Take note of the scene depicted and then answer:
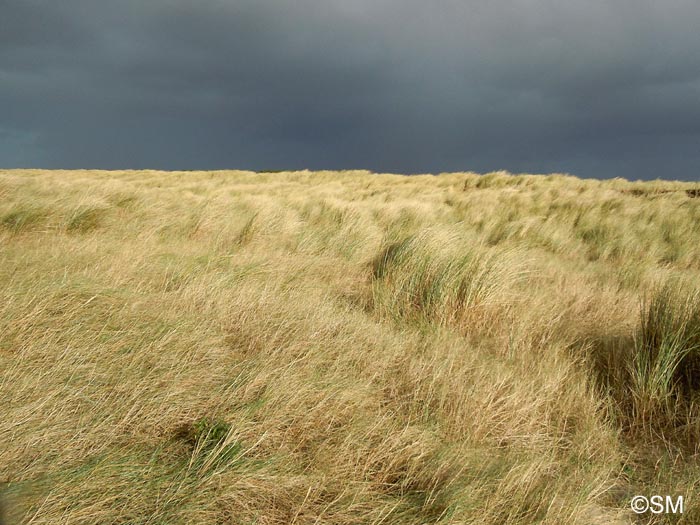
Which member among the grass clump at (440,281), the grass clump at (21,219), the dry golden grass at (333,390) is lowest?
the dry golden grass at (333,390)

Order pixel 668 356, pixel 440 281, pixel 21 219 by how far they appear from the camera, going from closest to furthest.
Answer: pixel 668 356 → pixel 440 281 → pixel 21 219

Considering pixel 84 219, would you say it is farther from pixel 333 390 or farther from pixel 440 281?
pixel 333 390

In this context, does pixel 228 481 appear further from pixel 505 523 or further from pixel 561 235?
pixel 561 235

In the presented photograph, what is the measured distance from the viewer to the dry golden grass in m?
1.32

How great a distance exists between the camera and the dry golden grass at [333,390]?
1.32 metres

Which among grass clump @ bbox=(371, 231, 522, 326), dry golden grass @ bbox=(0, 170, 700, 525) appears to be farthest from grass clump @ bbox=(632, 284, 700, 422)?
grass clump @ bbox=(371, 231, 522, 326)

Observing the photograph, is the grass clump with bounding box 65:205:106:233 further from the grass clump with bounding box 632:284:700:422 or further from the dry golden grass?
the grass clump with bounding box 632:284:700:422

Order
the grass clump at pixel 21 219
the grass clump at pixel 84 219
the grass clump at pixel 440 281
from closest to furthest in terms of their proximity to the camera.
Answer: the grass clump at pixel 440 281 → the grass clump at pixel 21 219 → the grass clump at pixel 84 219

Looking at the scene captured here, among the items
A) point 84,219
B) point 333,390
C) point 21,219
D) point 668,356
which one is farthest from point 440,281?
point 21,219

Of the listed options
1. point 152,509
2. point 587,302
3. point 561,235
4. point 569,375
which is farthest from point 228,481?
point 561,235

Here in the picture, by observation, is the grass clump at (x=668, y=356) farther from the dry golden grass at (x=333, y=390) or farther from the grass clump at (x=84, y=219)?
the grass clump at (x=84, y=219)

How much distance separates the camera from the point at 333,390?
1.80 m

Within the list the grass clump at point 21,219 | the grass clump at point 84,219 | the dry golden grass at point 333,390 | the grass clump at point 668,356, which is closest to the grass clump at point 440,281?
the dry golden grass at point 333,390

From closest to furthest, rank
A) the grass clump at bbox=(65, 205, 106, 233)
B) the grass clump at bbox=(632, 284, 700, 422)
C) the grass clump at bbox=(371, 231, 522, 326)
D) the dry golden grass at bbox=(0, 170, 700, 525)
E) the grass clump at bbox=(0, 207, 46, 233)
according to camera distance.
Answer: the dry golden grass at bbox=(0, 170, 700, 525) < the grass clump at bbox=(632, 284, 700, 422) < the grass clump at bbox=(371, 231, 522, 326) < the grass clump at bbox=(0, 207, 46, 233) < the grass clump at bbox=(65, 205, 106, 233)
